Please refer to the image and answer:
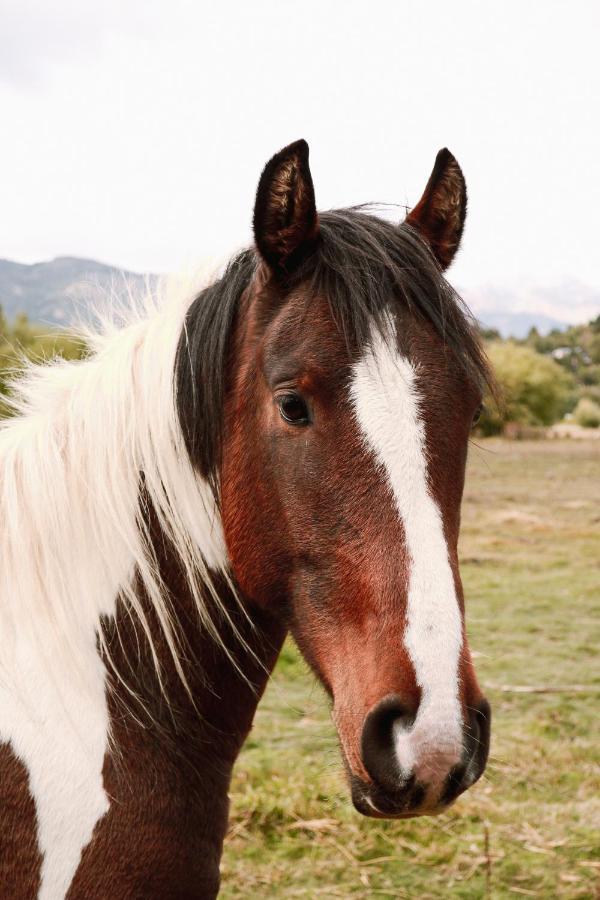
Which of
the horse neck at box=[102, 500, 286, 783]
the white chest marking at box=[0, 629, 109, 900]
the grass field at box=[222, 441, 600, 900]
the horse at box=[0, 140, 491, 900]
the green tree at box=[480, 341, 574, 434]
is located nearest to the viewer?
the horse at box=[0, 140, 491, 900]

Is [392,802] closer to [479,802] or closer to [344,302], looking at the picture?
[344,302]

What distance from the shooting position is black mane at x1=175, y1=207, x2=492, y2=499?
6.20ft

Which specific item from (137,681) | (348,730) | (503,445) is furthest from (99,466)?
(503,445)

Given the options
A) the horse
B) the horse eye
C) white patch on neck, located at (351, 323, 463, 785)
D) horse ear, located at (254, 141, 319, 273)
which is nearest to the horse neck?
the horse

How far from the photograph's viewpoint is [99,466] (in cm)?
208

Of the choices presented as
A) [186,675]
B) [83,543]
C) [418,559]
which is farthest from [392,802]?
[83,543]

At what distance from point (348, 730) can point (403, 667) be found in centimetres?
23

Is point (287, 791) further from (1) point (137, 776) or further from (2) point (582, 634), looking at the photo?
(2) point (582, 634)

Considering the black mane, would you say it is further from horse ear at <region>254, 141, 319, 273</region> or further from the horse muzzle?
the horse muzzle

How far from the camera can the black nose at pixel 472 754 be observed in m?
1.54

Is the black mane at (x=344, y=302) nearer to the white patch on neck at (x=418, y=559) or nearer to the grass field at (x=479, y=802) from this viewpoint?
the white patch on neck at (x=418, y=559)

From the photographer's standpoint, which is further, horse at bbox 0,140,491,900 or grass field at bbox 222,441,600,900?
grass field at bbox 222,441,600,900

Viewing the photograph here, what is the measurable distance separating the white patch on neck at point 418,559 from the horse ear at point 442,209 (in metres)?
0.56

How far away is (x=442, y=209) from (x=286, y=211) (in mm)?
528
